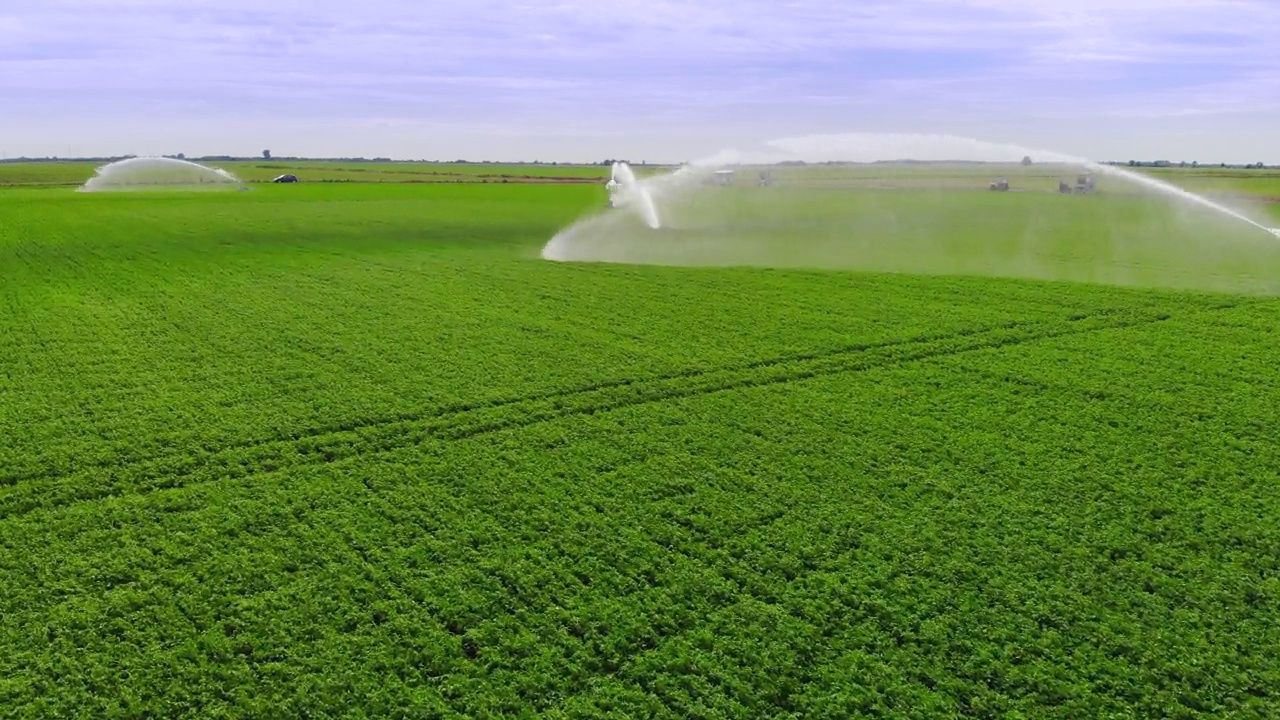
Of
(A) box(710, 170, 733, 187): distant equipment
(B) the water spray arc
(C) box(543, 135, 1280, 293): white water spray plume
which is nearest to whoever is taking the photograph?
(C) box(543, 135, 1280, 293): white water spray plume

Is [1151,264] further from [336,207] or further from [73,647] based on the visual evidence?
[336,207]

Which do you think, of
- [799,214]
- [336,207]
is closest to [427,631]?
[799,214]

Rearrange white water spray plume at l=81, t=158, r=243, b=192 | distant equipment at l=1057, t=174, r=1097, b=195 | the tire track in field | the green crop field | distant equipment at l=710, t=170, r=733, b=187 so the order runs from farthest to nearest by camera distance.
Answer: white water spray plume at l=81, t=158, r=243, b=192, distant equipment at l=1057, t=174, r=1097, b=195, distant equipment at l=710, t=170, r=733, b=187, the tire track in field, the green crop field

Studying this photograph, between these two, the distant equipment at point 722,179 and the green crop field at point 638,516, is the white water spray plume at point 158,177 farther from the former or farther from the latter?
the green crop field at point 638,516

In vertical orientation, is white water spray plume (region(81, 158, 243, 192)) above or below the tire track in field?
above

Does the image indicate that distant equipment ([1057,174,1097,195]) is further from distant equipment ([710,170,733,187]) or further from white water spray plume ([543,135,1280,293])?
distant equipment ([710,170,733,187])

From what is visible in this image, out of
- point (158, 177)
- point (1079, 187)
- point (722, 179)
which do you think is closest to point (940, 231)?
point (722, 179)

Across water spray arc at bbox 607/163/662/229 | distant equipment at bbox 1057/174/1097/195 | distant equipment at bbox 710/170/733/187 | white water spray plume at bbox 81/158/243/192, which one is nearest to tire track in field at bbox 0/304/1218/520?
water spray arc at bbox 607/163/662/229

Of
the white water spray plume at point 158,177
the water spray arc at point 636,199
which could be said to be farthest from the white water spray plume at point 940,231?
the white water spray plume at point 158,177
